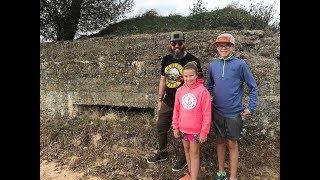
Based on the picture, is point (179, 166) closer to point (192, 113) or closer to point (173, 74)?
point (192, 113)

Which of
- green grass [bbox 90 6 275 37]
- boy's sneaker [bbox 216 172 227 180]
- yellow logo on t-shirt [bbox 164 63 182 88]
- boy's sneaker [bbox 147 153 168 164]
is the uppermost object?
green grass [bbox 90 6 275 37]

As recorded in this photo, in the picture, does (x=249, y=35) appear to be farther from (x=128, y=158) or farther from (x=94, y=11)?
(x=94, y=11)

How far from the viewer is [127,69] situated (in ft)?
22.9

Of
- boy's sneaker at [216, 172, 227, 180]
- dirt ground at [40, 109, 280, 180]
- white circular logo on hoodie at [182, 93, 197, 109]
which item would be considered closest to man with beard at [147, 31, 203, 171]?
dirt ground at [40, 109, 280, 180]

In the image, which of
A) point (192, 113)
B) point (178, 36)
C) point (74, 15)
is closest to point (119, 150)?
point (192, 113)

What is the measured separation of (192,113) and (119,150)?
215 centimetres

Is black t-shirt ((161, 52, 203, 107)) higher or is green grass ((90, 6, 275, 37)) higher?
green grass ((90, 6, 275, 37))

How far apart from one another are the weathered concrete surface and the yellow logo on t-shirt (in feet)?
3.85

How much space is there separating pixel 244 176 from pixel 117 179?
1.82m

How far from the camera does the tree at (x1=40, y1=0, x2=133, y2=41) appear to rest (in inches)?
386

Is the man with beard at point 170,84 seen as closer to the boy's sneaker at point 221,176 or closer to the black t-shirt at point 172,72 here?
the black t-shirt at point 172,72

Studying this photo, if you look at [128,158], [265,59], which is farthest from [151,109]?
[265,59]

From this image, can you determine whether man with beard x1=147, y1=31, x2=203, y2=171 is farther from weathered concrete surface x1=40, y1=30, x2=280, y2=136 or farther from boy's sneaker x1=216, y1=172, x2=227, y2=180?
weathered concrete surface x1=40, y1=30, x2=280, y2=136

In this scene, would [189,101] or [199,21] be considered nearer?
[189,101]
